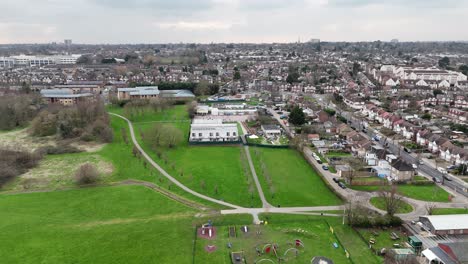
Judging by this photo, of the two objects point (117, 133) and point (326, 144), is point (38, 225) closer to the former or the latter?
point (117, 133)

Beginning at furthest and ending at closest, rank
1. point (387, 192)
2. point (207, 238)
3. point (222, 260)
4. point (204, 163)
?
point (204, 163)
point (387, 192)
point (207, 238)
point (222, 260)

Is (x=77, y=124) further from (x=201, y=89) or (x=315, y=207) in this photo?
(x=315, y=207)

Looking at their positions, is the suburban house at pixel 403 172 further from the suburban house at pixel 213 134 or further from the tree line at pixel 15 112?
the tree line at pixel 15 112

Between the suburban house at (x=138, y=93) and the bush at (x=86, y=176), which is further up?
the suburban house at (x=138, y=93)

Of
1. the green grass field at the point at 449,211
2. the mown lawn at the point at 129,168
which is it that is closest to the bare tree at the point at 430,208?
the green grass field at the point at 449,211

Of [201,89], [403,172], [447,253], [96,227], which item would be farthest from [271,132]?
[201,89]

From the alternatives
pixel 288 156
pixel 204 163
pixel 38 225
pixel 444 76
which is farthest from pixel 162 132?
pixel 444 76

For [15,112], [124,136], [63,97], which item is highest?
[63,97]
